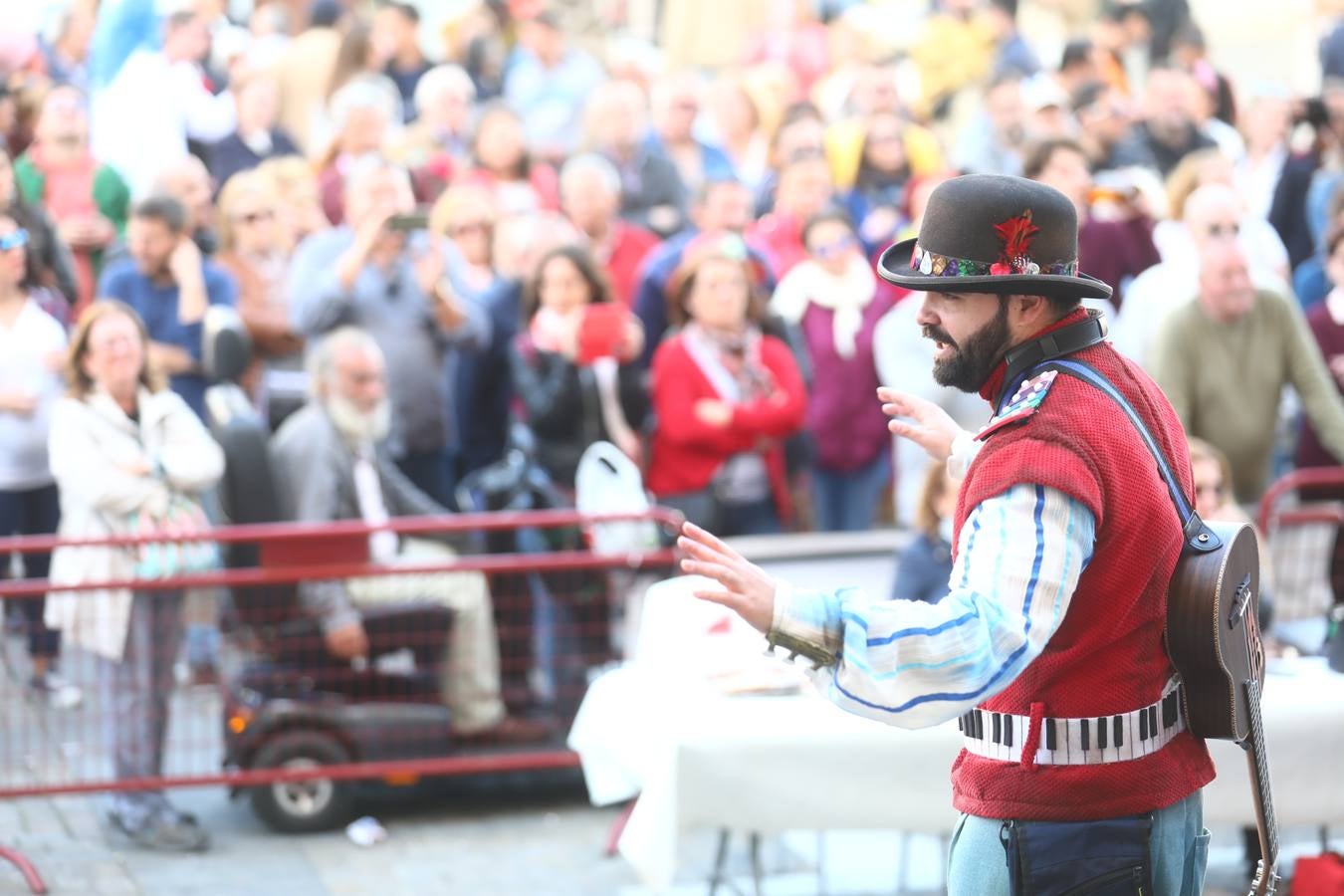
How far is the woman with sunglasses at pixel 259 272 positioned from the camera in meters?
8.41

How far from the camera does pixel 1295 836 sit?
6625 millimetres

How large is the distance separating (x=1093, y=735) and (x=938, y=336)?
699 millimetres

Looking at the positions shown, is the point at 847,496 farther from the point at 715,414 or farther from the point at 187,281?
the point at 187,281

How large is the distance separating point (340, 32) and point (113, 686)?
5932mm

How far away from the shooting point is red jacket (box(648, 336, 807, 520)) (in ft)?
25.2

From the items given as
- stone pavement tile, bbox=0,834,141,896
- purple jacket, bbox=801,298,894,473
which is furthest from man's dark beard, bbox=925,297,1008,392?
purple jacket, bbox=801,298,894,473

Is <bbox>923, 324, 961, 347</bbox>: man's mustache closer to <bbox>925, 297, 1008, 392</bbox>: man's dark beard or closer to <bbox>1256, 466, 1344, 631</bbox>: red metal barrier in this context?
<bbox>925, 297, 1008, 392</bbox>: man's dark beard

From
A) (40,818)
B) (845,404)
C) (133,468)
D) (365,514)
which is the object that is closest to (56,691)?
(40,818)

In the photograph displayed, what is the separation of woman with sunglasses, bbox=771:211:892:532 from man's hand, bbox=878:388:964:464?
4.63m

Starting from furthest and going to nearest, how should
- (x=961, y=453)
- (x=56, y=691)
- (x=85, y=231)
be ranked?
1. (x=85, y=231)
2. (x=56, y=691)
3. (x=961, y=453)

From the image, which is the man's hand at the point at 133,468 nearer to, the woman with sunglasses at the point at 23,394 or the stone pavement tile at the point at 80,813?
the woman with sunglasses at the point at 23,394

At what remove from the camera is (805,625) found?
9.10 ft

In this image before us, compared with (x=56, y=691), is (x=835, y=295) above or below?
above

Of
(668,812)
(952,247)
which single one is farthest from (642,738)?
(952,247)
